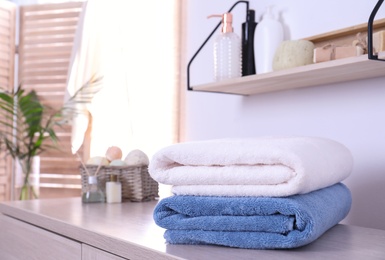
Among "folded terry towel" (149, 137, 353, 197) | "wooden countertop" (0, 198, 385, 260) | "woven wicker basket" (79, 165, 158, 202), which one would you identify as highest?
"folded terry towel" (149, 137, 353, 197)

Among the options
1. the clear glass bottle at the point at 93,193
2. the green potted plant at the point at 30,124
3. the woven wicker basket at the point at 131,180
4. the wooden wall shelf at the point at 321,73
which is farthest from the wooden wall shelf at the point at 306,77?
the green potted plant at the point at 30,124

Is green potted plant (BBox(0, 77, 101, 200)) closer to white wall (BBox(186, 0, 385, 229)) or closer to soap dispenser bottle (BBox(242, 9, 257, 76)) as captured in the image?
white wall (BBox(186, 0, 385, 229))

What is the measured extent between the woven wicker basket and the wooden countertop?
156 millimetres

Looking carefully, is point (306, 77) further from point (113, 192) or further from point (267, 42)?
point (113, 192)

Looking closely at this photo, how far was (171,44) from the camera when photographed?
6.04 feet

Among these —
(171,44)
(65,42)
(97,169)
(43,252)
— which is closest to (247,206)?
(43,252)

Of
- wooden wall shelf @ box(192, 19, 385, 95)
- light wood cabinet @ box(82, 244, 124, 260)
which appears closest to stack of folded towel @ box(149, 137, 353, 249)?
light wood cabinet @ box(82, 244, 124, 260)

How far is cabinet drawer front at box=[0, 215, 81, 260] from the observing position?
88 cm

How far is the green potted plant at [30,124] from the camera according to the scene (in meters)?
2.22

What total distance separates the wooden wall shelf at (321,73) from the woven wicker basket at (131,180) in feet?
1.06

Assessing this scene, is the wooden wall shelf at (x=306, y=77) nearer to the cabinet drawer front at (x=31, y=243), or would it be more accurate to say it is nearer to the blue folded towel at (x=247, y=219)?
the blue folded towel at (x=247, y=219)

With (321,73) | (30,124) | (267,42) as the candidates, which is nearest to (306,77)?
(321,73)

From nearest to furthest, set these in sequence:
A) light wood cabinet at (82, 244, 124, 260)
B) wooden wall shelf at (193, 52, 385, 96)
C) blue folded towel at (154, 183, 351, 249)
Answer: blue folded towel at (154, 183, 351, 249) < light wood cabinet at (82, 244, 124, 260) < wooden wall shelf at (193, 52, 385, 96)

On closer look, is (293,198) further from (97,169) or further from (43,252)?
(97,169)
